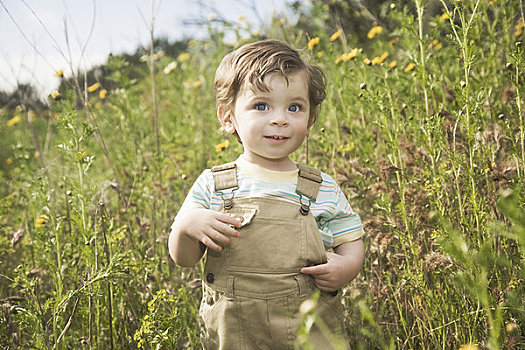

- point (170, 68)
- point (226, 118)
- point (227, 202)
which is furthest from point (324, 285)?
point (170, 68)

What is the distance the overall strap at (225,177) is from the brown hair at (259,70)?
256 mm

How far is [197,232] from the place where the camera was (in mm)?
1621

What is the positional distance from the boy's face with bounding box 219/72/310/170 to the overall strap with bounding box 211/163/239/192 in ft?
0.35

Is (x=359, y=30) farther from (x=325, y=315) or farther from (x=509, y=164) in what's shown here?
(x=325, y=315)

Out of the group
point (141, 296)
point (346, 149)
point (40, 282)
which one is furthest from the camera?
point (346, 149)

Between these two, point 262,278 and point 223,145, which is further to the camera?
point 223,145

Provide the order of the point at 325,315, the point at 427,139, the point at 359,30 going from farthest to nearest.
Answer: the point at 359,30, the point at 427,139, the point at 325,315

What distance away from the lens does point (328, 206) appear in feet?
5.96

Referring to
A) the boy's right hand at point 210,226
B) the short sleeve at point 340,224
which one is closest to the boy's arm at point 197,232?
the boy's right hand at point 210,226

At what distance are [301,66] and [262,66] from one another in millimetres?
163

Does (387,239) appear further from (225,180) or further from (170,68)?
(170,68)

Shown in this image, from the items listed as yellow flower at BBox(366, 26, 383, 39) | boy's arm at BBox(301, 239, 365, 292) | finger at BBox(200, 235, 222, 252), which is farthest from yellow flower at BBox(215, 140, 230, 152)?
yellow flower at BBox(366, 26, 383, 39)

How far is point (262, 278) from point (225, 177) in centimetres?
40

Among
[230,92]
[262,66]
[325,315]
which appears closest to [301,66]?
[262,66]
